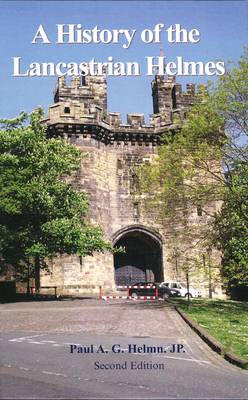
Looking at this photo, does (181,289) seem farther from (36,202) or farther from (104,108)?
(104,108)

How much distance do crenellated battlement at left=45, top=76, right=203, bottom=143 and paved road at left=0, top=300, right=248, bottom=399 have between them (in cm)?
1664

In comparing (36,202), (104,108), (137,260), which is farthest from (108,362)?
(104,108)

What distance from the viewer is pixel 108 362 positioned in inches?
335

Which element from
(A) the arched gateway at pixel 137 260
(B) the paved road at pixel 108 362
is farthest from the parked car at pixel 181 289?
(B) the paved road at pixel 108 362

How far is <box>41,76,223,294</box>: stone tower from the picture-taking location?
28.5 m

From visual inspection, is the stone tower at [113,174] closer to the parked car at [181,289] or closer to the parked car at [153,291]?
the parked car at [181,289]

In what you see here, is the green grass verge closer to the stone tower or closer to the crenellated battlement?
the stone tower

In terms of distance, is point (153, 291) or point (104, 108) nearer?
point (153, 291)

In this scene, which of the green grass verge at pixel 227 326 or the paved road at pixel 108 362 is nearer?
the paved road at pixel 108 362

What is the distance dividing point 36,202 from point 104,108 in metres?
12.2

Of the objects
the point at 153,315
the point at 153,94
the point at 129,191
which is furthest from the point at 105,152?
the point at 153,315

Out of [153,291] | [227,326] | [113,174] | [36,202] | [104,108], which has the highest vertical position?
[104,108]

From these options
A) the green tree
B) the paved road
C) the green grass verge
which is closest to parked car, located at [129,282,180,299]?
the green tree

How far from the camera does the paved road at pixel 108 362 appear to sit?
252 inches
